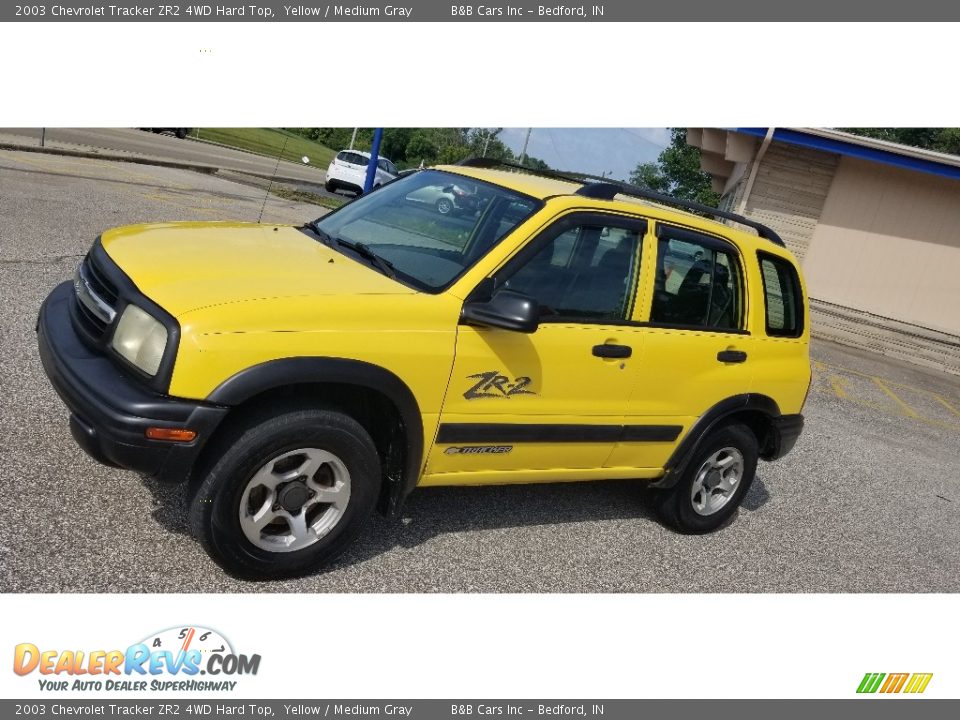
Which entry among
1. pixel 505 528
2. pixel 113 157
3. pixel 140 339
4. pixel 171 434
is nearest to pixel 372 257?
pixel 140 339

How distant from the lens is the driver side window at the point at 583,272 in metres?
3.96

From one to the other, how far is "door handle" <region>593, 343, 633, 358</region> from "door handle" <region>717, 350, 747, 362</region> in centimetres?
79

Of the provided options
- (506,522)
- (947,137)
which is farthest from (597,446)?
(947,137)

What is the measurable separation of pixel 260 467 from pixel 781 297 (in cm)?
360

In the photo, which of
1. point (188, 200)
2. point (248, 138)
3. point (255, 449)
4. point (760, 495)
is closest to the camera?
point (255, 449)

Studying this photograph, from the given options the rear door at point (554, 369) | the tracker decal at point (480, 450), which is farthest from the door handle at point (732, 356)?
the tracker decal at point (480, 450)

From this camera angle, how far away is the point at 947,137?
40000 mm

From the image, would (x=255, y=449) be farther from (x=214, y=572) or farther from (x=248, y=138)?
(x=248, y=138)

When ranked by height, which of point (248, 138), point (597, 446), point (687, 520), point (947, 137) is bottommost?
point (248, 138)

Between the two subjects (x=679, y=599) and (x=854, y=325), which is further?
(x=854, y=325)

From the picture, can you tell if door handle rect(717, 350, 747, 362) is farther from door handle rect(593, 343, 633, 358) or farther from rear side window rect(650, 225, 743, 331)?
door handle rect(593, 343, 633, 358)

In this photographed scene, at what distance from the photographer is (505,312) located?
11.6ft

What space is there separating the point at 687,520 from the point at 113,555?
3312 mm

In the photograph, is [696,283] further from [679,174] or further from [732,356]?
[679,174]
